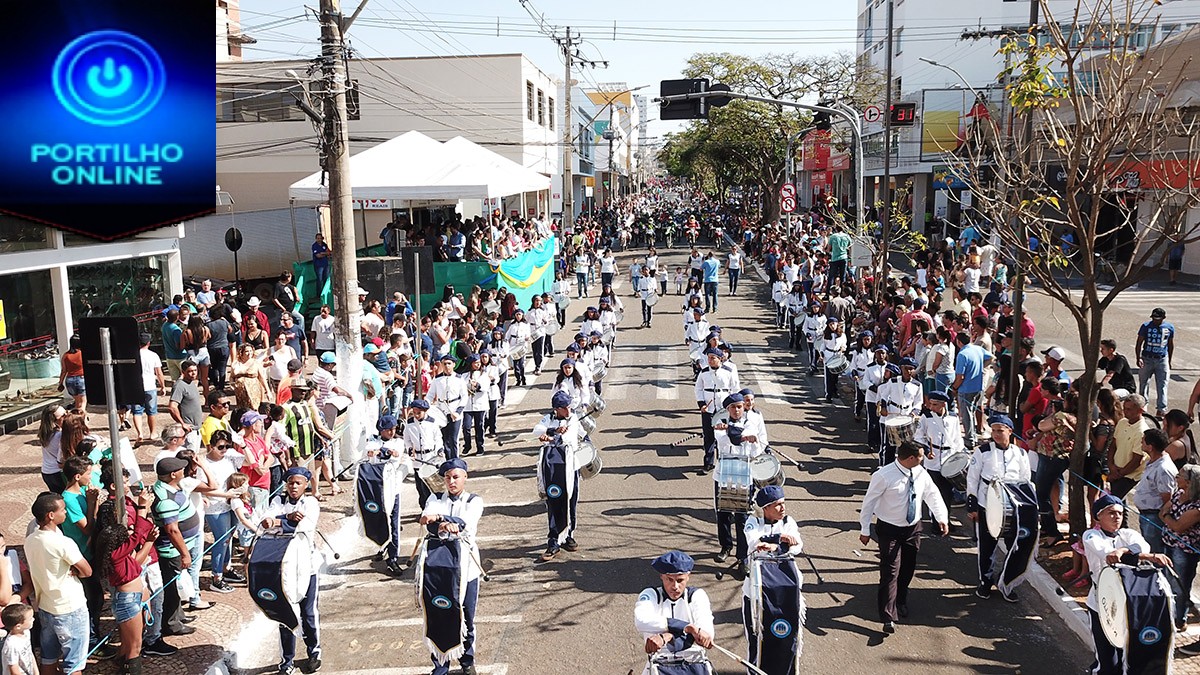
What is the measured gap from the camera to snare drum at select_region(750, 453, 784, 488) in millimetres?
9031

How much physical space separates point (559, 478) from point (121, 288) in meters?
12.9

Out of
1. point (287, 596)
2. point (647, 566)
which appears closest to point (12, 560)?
point (287, 596)

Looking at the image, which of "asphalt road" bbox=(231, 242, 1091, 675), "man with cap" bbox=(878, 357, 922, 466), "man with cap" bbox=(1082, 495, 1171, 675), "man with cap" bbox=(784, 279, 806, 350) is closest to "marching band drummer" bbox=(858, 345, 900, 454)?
"asphalt road" bbox=(231, 242, 1091, 675)

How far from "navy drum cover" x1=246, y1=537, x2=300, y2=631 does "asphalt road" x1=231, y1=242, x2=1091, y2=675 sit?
69cm

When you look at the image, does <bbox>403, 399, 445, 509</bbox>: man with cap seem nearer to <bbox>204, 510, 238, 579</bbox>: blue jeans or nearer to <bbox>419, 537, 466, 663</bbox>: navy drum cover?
<bbox>204, 510, 238, 579</bbox>: blue jeans

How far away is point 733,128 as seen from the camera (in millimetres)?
46156

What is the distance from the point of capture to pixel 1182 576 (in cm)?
751

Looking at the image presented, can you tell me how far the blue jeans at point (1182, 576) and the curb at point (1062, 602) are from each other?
673 mm

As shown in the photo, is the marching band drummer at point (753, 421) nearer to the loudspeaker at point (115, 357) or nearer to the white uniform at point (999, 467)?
the white uniform at point (999, 467)

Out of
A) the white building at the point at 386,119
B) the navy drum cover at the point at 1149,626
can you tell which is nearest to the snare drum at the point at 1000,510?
the navy drum cover at the point at 1149,626

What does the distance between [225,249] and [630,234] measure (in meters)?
27.1

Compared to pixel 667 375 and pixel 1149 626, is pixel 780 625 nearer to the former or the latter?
pixel 1149 626

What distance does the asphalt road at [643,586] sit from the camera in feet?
25.0

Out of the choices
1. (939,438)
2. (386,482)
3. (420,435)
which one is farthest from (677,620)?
(420,435)
